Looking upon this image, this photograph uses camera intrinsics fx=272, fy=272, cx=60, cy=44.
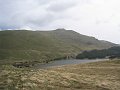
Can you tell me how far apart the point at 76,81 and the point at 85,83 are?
4.45 feet

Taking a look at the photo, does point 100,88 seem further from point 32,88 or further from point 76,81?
point 32,88

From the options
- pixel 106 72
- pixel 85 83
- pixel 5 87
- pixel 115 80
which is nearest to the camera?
pixel 5 87

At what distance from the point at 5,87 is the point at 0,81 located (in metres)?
3.12

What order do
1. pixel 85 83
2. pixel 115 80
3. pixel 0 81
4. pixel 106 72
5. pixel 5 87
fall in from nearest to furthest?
1. pixel 5 87
2. pixel 0 81
3. pixel 85 83
4. pixel 115 80
5. pixel 106 72

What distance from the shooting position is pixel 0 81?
3434cm

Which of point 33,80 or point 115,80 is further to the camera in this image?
point 115,80

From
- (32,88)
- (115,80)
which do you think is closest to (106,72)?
(115,80)

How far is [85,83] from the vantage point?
36594 millimetres

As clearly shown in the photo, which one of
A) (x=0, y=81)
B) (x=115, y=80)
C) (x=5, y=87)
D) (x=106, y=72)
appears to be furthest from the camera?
(x=106, y=72)

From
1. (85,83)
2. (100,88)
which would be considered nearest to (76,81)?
(85,83)

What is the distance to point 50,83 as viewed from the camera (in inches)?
1390

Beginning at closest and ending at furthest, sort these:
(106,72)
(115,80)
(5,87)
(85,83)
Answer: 1. (5,87)
2. (85,83)
3. (115,80)
4. (106,72)

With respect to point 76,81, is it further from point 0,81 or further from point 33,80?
point 0,81

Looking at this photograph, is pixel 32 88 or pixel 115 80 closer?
pixel 32 88
